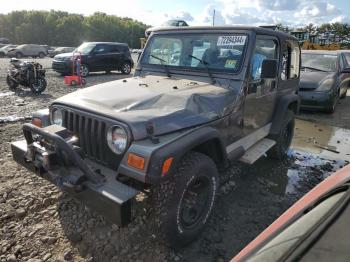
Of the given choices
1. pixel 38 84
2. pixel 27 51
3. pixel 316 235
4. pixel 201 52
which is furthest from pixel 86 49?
pixel 27 51

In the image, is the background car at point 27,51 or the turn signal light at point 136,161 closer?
the turn signal light at point 136,161

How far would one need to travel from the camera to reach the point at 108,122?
8.91 feet

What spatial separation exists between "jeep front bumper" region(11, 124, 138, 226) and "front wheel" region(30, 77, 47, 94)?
28.0 feet

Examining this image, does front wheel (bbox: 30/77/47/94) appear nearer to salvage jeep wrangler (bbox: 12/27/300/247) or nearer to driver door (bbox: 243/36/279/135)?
salvage jeep wrangler (bbox: 12/27/300/247)

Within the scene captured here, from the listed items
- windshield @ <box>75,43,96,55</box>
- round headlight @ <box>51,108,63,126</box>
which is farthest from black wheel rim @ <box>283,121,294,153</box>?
windshield @ <box>75,43,96,55</box>

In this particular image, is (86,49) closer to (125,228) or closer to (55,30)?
(125,228)

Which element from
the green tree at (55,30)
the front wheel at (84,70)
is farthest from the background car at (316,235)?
the green tree at (55,30)

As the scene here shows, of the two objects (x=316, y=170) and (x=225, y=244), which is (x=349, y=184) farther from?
(x=316, y=170)

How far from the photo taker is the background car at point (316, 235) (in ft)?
3.79

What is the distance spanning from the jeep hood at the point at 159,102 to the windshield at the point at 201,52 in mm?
250

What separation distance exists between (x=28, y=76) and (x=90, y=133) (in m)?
9.06

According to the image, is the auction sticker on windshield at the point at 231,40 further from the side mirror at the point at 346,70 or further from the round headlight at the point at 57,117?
the side mirror at the point at 346,70

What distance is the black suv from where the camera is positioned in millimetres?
15344

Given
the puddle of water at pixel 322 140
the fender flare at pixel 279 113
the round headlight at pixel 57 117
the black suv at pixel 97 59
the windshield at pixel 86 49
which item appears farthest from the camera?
the windshield at pixel 86 49
